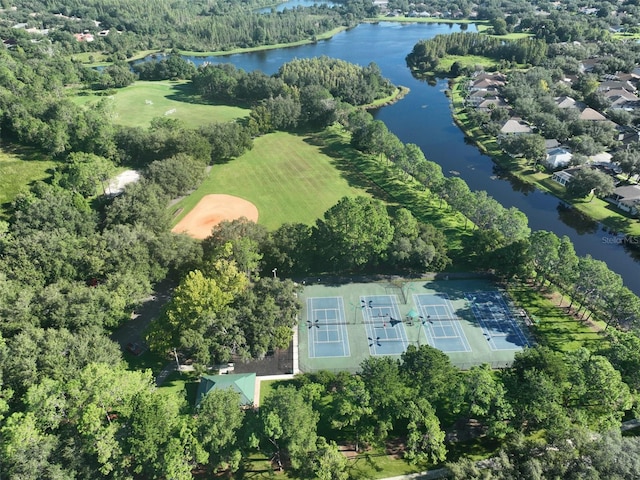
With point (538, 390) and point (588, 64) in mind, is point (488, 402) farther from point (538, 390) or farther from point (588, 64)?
point (588, 64)

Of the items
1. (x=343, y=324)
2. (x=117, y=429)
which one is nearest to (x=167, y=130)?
(x=343, y=324)

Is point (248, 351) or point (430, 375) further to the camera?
point (248, 351)

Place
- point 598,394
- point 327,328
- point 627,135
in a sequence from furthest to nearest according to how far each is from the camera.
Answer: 1. point 627,135
2. point 327,328
3. point 598,394

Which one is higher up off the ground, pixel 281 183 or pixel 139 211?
pixel 139 211

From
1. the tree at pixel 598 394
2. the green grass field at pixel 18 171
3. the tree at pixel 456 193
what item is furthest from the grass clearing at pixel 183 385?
the tree at pixel 456 193

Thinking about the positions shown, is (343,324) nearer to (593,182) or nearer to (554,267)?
(554,267)

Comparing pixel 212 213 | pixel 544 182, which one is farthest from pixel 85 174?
pixel 544 182

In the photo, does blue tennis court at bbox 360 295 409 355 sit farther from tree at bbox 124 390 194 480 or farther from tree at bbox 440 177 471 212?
tree at bbox 124 390 194 480
